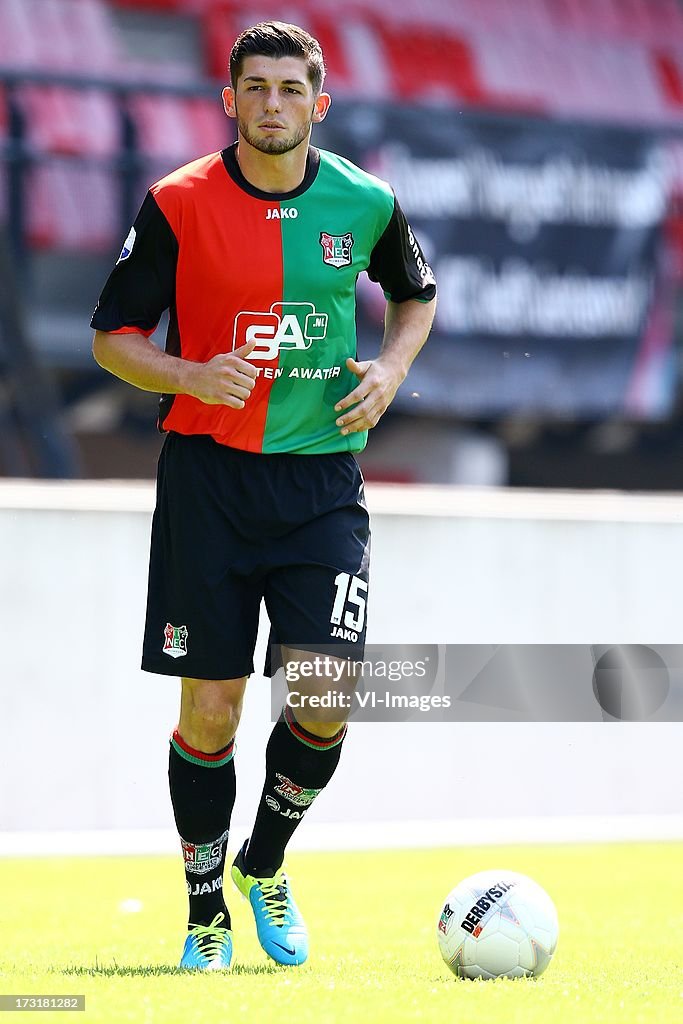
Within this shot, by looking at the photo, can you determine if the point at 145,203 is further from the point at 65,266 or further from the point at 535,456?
the point at 535,456

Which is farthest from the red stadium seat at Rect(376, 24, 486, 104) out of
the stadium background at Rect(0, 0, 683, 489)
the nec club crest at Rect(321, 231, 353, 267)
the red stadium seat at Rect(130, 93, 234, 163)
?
the nec club crest at Rect(321, 231, 353, 267)

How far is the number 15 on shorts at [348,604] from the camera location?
12.6ft

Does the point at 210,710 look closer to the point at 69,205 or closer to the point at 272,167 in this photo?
the point at 272,167

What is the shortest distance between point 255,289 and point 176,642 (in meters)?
0.87

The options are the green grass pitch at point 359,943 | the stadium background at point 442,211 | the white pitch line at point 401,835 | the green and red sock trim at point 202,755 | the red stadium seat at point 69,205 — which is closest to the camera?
the green grass pitch at point 359,943

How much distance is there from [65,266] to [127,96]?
1.82m

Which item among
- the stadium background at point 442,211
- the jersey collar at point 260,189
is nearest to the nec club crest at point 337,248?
the jersey collar at point 260,189

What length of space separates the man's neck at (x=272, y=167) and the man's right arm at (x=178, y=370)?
0.42m

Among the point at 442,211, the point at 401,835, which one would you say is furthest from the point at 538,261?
the point at 401,835

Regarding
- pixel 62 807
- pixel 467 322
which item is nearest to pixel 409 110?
pixel 467 322

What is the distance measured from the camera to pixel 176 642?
3.83 metres

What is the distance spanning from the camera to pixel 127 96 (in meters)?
15.9

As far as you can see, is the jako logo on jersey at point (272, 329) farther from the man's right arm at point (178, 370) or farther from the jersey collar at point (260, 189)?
the jersey collar at point (260, 189)

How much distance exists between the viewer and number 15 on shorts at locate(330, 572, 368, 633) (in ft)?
12.6
